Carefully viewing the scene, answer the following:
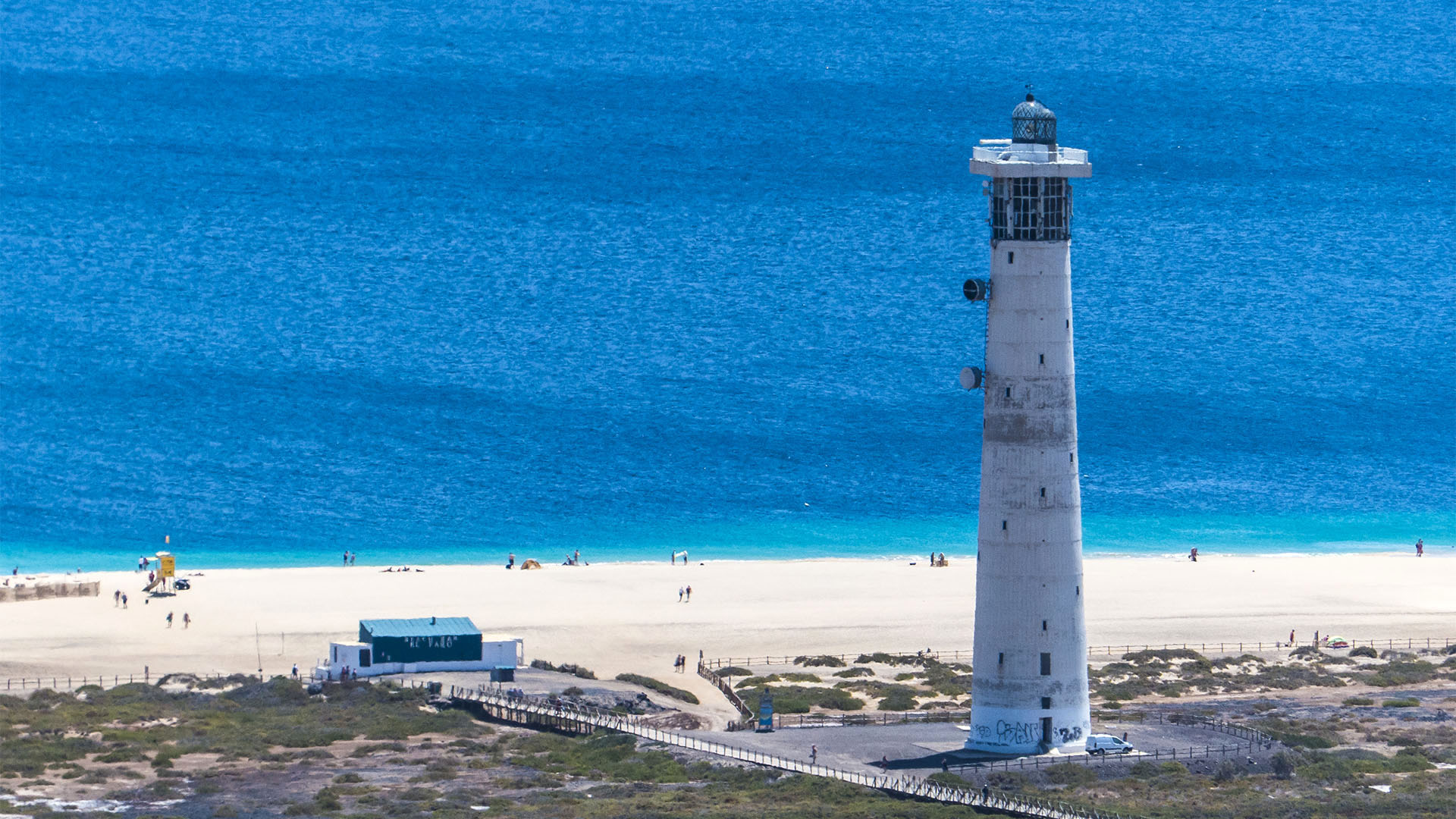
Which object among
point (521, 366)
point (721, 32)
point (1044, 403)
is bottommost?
point (1044, 403)

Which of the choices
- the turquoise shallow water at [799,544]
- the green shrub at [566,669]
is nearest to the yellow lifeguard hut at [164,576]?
the turquoise shallow water at [799,544]

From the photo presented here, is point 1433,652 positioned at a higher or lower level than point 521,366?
lower

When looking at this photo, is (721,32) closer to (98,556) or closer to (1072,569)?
(98,556)

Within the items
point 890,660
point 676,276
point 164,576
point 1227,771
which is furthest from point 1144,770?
point 676,276

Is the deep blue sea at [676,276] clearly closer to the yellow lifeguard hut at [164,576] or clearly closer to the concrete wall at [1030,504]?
the yellow lifeguard hut at [164,576]

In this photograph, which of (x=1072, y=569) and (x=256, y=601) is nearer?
(x=1072, y=569)

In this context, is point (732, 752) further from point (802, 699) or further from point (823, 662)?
point (823, 662)

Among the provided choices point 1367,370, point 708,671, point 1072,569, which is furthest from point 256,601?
point 1367,370

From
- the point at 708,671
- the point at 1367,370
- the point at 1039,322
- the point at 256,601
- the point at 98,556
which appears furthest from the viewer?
the point at 1367,370

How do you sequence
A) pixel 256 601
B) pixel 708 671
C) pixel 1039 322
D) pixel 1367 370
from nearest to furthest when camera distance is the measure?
pixel 1039 322 → pixel 708 671 → pixel 256 601 → pixel 1367 370
